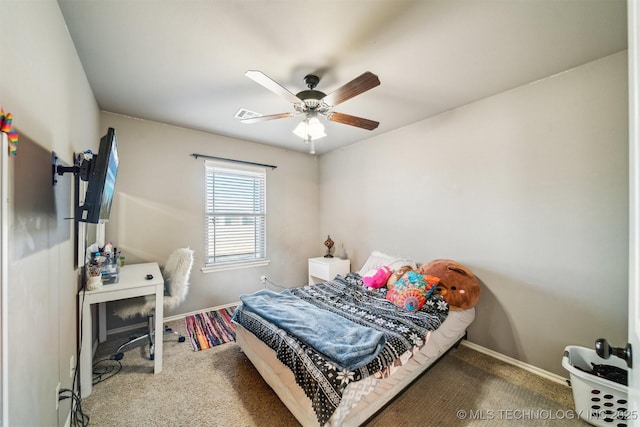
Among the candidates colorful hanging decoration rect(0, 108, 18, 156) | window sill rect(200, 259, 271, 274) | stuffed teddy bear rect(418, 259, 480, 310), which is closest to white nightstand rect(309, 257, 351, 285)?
window sill rect(200, 259, 271, 274)

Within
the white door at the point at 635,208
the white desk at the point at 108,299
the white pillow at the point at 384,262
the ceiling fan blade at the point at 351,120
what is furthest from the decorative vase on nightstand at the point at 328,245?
the white door at the point at 635,208

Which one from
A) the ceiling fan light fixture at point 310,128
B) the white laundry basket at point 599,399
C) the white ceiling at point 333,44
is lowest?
the white laundry basket at point 599,399

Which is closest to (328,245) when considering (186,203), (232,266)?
(232,266)

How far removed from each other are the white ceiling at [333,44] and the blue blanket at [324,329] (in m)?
1.98

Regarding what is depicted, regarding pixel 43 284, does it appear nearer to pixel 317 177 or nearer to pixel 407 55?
pixel 407 55

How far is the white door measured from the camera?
27.5 inches

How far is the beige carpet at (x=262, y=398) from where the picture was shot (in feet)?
5.37

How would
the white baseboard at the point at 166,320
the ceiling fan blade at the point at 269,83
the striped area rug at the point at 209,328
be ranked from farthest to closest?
the white baseboard at the point at 166,320 < the striped area rug at the point at 209,328 < the ceiling fan blade at the point at 269,83

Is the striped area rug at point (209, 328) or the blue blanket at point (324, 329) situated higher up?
the blue blanket at point (324, 329)

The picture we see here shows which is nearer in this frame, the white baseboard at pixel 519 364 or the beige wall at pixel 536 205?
the beige wall at pixel 536 205

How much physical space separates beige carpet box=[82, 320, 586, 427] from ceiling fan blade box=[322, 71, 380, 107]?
88.6 inches

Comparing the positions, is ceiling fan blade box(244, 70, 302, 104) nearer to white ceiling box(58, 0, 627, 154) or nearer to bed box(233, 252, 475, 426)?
white ceiling box(58, 0, 627, 154)

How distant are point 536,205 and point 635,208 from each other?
1.73 m

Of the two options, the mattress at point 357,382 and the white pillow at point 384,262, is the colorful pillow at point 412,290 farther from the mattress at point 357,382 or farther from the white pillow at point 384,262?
the white pillow at point 384,262
